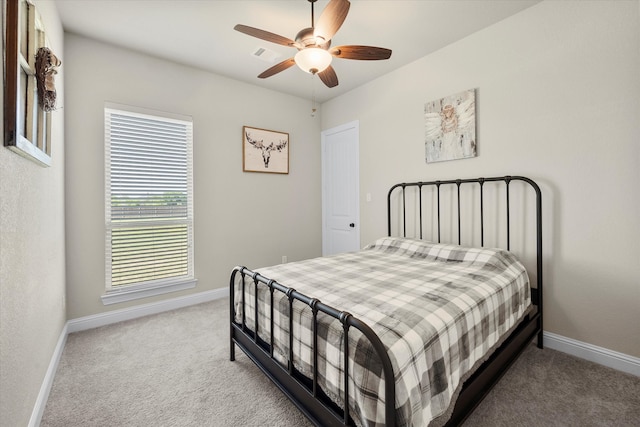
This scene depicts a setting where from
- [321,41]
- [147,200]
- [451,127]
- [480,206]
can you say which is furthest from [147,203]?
[480,206]

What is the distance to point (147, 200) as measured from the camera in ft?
9.57

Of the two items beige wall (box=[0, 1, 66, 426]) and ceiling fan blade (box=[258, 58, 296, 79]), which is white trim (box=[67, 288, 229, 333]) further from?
ceiling fan blade (box=[258, 58, 296, 79])

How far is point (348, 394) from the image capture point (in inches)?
44.5

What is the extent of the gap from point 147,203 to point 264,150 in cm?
153

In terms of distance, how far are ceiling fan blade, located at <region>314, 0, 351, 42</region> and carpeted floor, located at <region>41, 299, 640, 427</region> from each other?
2.27m

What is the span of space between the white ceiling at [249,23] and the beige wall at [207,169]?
27 centimetres

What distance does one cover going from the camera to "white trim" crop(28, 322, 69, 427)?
57.1 inches

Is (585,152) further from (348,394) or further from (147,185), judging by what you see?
(147,185)

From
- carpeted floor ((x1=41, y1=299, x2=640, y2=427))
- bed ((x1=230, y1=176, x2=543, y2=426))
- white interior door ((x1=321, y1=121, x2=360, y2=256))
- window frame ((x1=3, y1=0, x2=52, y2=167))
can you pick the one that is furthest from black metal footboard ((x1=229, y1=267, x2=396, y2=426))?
white interior door ((x1=321, y1=121, x2=360, y2=256))

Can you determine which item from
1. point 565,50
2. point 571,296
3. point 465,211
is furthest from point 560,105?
point 571,296

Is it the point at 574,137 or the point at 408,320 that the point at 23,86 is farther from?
the point at 574,137

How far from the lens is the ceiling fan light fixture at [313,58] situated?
6.13 feet

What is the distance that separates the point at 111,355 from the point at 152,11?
273 cm

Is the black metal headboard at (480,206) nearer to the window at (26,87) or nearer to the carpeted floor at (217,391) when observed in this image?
the carpeted floor at (217,391)
